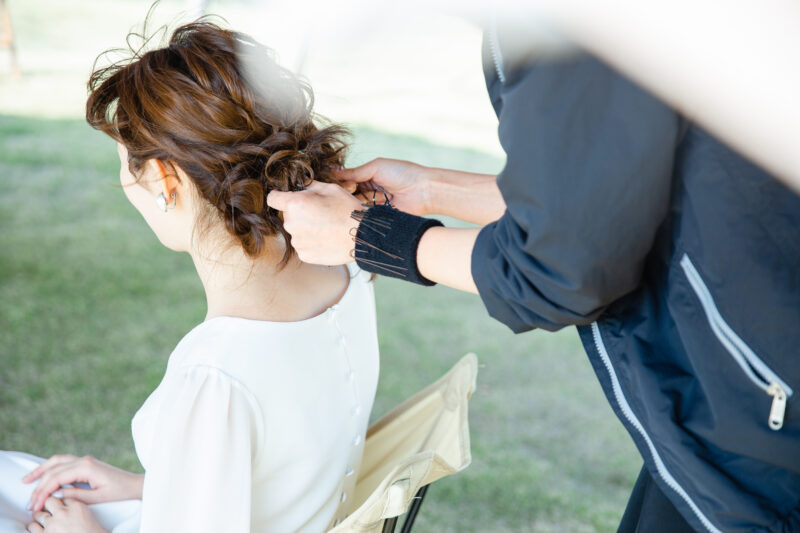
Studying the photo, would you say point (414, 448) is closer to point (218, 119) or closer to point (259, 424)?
point (259, 424)

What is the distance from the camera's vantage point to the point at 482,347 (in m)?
3.66

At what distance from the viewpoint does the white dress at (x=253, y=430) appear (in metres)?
1.02

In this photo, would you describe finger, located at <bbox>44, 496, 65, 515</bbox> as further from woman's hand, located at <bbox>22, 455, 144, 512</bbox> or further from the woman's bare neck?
the woman's bare neck

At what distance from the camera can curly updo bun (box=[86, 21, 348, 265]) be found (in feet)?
3.81

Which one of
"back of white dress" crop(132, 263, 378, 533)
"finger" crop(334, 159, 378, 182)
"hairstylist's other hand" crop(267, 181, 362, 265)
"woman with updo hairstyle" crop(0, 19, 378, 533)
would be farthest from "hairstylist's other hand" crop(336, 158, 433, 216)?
"hairstylist's other hand" crop(267, 181, 362, 265)

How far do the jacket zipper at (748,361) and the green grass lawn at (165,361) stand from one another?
3.29 feet

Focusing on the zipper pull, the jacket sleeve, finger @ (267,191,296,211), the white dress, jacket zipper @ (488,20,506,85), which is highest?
jacket zipper @ (488,20,506,85)

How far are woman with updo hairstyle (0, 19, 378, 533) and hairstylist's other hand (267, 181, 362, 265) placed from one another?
4.0 inches

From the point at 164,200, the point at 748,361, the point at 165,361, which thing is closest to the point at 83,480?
the point at 164,200

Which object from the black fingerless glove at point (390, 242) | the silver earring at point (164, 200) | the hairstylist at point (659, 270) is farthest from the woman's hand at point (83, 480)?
the hairstylist at point (659, 270)

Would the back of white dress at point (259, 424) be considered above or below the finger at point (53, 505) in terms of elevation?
above

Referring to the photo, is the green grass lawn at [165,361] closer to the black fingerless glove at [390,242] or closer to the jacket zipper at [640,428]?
the black fingerless glove at [390,242]

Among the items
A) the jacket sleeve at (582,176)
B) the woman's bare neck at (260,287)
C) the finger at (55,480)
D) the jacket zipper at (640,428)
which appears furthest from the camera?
the finger at (55,480)

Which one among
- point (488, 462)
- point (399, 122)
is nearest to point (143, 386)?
point (488, 462)
